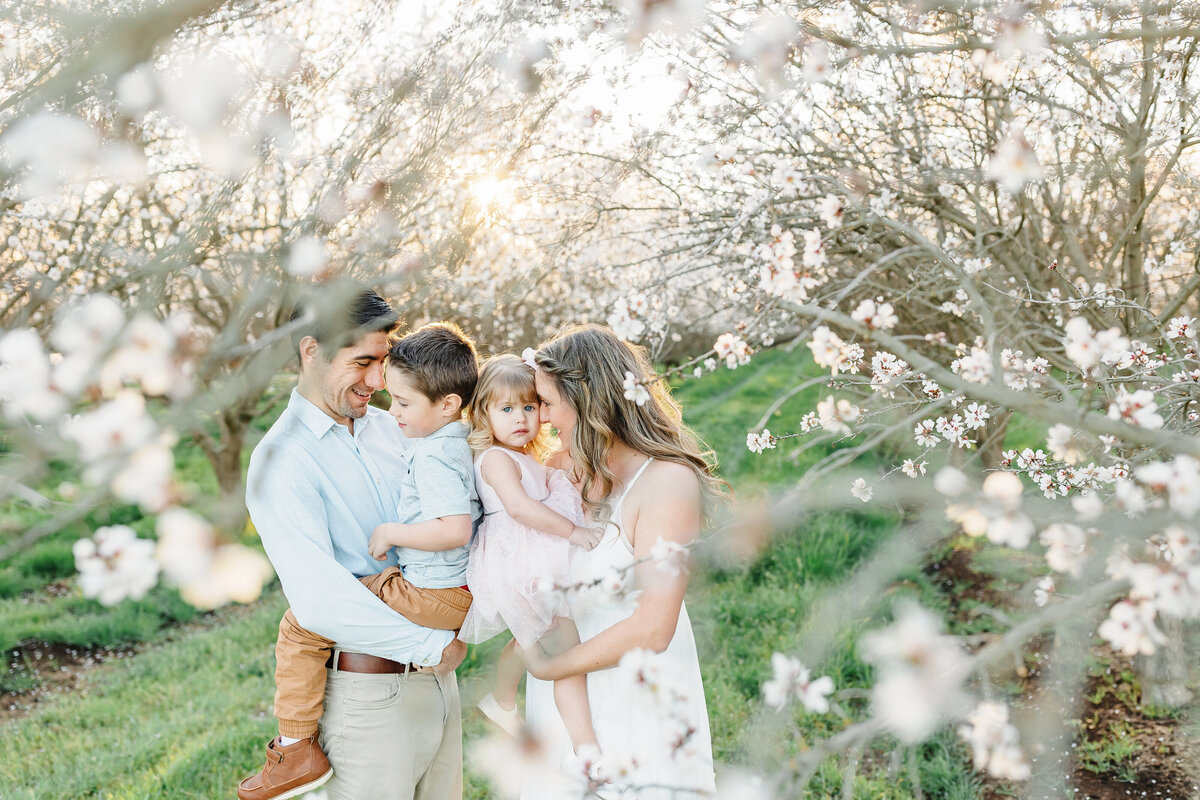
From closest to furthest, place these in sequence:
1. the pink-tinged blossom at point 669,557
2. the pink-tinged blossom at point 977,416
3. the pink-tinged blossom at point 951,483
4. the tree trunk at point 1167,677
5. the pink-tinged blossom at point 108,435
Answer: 1. the pink-tinged blossom at point 108,435
2. the pink-tinged blossom at point 951,483
3. the pink-tinged blossom at point 669,557
4. the pink-tinged blossom at point 977,416
5. the tree trunk at point 1167,677

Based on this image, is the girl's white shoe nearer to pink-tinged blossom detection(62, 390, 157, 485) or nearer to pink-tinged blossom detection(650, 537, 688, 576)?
pink-tinged blossom detection(650, 537, 688, 576)

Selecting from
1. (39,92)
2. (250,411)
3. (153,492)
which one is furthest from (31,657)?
(153,492)

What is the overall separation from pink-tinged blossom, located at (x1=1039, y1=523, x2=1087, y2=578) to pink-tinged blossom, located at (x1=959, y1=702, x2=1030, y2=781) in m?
0.25

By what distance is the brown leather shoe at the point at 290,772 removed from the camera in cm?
200

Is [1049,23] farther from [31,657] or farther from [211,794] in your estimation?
[31,657]

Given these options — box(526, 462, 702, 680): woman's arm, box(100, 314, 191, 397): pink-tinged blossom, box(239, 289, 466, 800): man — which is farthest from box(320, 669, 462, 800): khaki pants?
box(100, 314, 191, 397): pink-tinged blossom

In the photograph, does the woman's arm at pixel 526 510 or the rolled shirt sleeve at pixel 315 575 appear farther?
the woman's arm at pixel 526 510

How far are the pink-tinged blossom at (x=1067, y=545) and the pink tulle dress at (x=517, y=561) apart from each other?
1.16 meters

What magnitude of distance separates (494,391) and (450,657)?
0.78 meters

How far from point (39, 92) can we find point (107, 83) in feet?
0.37

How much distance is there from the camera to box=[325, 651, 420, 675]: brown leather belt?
2088mm

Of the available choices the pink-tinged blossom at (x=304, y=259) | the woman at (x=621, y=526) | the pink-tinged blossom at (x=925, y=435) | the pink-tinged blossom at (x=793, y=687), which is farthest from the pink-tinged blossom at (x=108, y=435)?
the pink-tinged blossom at (x=925, y=435)

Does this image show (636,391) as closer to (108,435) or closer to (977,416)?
(108,435)

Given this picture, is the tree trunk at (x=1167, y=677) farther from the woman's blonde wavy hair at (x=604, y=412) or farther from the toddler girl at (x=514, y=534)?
the toddler girl at (x=514, y=534)
